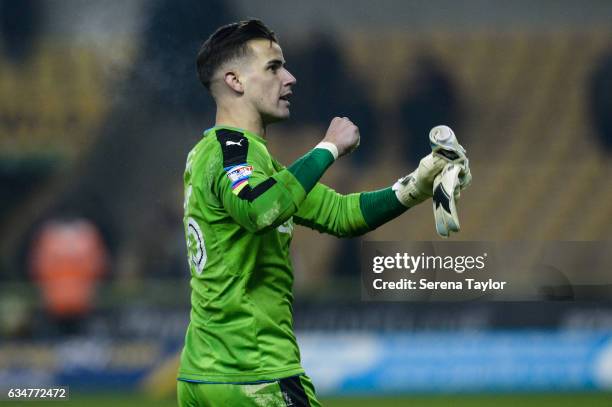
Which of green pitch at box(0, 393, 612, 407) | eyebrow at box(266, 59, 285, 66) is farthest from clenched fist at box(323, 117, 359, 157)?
green pitch at box(0, 393, 612, 407)

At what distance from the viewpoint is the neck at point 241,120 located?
10.9 feet

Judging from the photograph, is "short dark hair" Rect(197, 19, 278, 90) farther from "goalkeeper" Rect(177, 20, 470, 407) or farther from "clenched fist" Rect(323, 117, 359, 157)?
"clenched fist" Rect(323, 117, 359, 157)

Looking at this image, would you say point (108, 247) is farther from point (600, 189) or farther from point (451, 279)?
point (600, 189)

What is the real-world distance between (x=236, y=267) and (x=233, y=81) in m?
0.60

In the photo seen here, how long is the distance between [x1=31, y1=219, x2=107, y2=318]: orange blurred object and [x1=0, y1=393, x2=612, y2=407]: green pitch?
0.67 metres

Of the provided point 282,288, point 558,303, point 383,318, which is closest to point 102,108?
point 383,318

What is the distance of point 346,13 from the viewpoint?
324 inches

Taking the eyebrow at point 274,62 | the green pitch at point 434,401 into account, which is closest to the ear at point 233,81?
the eyebrow at point 274,62

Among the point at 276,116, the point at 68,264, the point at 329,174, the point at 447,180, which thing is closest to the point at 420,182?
the point at 447,180

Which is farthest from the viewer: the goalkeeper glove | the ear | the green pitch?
the green pitch

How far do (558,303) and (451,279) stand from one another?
0.81 meters

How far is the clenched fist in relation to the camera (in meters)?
3.24

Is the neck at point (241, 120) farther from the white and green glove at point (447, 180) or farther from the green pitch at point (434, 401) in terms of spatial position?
the green pitch at point (434, 401)

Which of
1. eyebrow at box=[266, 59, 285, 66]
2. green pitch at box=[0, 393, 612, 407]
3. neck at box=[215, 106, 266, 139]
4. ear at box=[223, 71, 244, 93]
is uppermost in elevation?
green pitch at box=[0, 393, 612, 407]
